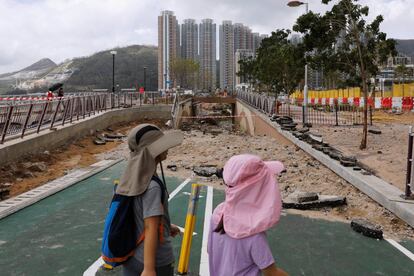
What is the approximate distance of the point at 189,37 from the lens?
5015 inches

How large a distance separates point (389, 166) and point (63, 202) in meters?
8.09

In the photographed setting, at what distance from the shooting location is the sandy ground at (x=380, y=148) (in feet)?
32.6

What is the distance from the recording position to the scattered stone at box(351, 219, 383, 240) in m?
5.86

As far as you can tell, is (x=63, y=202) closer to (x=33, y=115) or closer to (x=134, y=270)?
(x=134, y=270)

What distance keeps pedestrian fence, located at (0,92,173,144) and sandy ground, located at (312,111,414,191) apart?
34.2 feet

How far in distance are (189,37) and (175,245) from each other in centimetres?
12644

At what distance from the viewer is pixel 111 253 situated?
2.36m

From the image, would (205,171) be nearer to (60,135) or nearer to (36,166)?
(36,166)

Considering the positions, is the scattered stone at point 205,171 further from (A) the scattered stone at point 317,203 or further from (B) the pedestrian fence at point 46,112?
(B) the pedestrian fence at point 46,112

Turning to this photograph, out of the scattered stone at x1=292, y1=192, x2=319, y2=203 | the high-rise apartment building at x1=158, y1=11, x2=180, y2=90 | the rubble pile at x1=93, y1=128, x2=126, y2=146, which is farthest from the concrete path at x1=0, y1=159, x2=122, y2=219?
the high-rise apartment building at x1=158, y1=11, x2=180, y2=90

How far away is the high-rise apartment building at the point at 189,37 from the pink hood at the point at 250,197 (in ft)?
416

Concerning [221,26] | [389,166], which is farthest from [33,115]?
[221,26]

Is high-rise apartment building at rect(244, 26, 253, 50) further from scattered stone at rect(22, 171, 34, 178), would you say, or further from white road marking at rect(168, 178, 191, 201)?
white road marking at rect(168, 178, 191, 201)

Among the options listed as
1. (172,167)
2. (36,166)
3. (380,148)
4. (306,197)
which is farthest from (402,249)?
(36,166)
